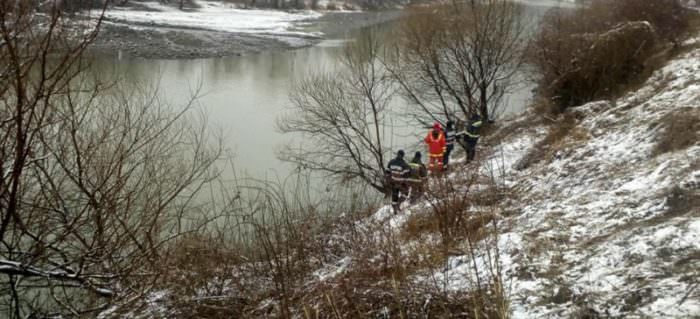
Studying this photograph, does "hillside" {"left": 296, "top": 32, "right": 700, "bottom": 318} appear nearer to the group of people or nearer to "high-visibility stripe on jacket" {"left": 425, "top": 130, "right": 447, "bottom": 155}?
the group of people

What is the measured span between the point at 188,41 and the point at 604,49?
25.5 m

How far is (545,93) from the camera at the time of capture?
15578 mm

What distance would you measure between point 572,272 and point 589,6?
1766 centimetres

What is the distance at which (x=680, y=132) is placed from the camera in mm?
6922

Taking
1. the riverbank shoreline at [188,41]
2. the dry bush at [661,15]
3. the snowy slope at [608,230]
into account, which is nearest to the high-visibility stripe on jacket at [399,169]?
the snowy slope at [608,230]

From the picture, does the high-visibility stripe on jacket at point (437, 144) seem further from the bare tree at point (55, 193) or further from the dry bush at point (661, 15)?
the dry bush at point (661, 15)

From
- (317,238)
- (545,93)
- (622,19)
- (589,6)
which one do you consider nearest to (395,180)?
(317,238)

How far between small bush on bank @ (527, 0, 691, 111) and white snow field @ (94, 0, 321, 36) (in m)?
26.7

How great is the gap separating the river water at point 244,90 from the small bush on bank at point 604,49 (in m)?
3.44

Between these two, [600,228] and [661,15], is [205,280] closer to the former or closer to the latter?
[600,228]

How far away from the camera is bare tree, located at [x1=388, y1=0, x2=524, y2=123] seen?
15.1 meters

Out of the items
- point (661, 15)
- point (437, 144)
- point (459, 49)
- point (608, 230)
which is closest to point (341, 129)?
point (437, 144)

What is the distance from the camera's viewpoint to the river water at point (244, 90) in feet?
42.8

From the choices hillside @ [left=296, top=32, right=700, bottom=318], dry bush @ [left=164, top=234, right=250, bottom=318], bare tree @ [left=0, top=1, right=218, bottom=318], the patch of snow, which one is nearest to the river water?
dry bush @ [left=164, top=234, right=250, bottom=318]
